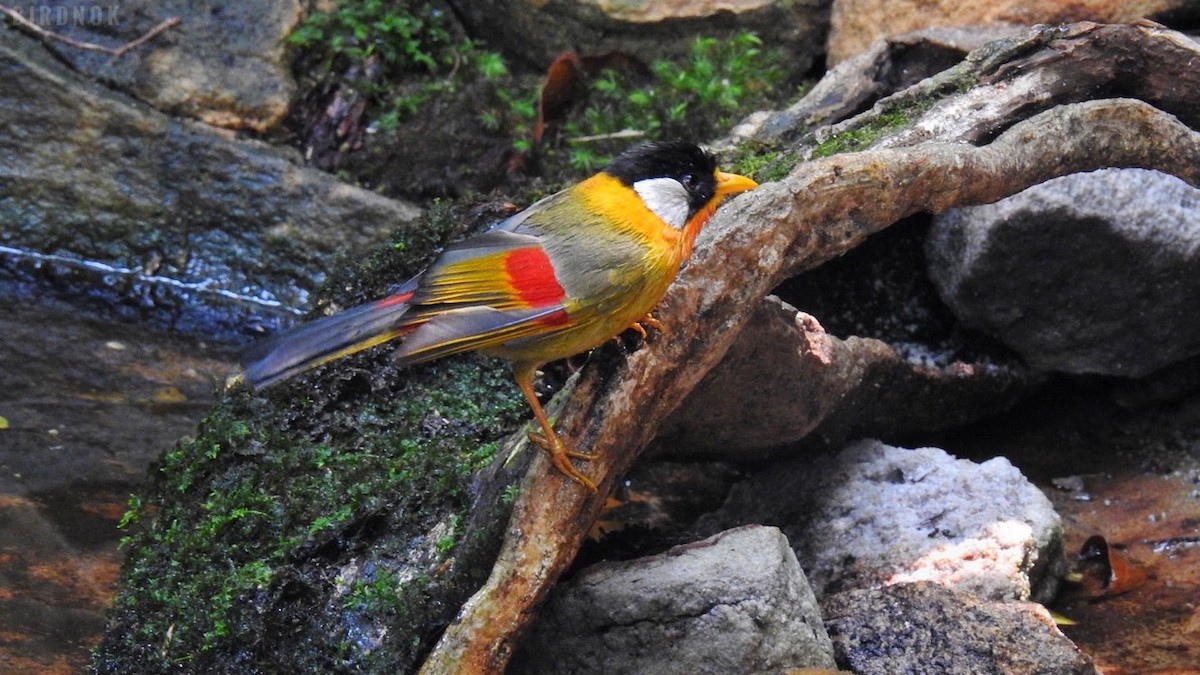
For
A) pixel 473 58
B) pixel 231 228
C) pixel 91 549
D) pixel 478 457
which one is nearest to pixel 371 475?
pixel 478 457

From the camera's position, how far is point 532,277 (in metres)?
3.14

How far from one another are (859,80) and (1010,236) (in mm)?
842

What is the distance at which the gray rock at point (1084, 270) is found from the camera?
4609 millimetres

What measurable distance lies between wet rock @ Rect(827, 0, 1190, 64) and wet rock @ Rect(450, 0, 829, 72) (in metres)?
0.22

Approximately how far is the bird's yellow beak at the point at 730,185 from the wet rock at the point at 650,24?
10.7 feet

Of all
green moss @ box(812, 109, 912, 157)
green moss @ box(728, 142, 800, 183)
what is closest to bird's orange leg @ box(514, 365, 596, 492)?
green moss @ box(728, 142, 800, 183)

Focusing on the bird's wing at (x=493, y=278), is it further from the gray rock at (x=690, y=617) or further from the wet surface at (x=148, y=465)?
the wet surface at (x=148, y=465)

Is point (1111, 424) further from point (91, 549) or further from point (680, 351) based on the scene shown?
point (91, 549)

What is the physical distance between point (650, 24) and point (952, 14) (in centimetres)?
157

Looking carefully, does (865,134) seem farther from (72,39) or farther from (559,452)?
(72,39)

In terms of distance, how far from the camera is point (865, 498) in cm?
416

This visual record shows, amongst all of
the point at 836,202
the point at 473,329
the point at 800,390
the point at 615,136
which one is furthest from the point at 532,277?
the point at 615,136

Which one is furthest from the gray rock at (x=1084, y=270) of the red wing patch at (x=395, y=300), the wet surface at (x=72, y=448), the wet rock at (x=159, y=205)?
the wet surface at (x=72, y=448)

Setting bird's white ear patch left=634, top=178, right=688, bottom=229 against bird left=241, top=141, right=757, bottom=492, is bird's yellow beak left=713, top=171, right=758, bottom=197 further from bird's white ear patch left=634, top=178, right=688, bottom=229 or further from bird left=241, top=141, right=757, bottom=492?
bird's white ear patch left=634, top=178, right=688, bottom=229
